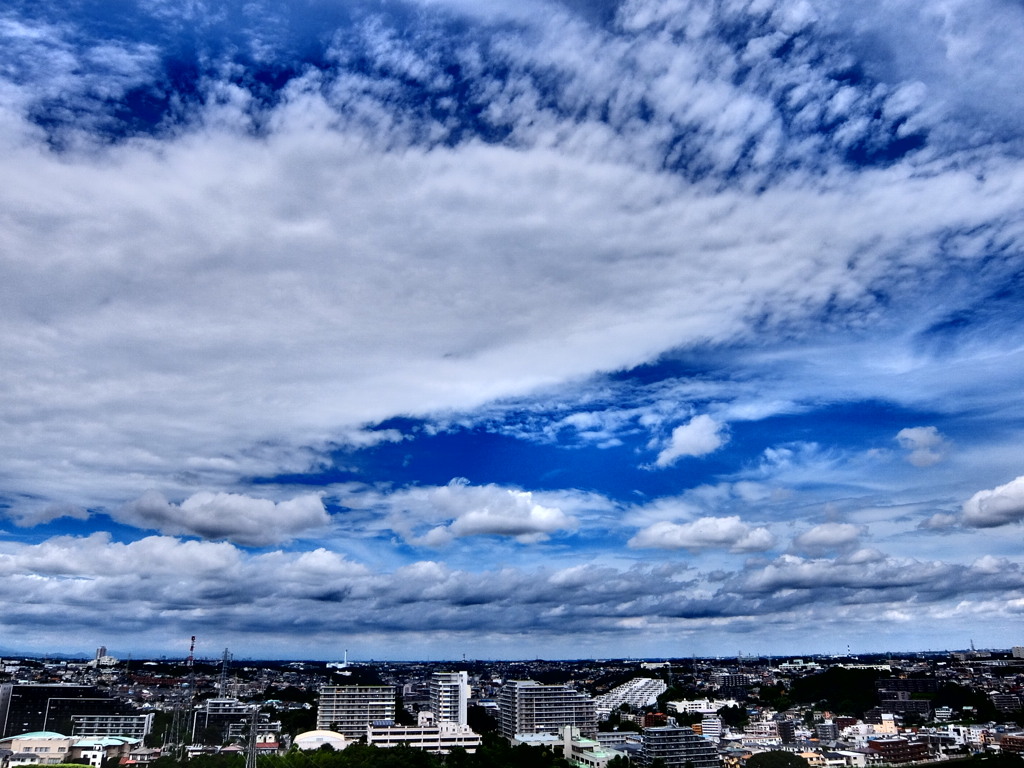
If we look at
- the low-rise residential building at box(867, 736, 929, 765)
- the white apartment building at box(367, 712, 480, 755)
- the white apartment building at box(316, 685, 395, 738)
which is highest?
the white apartment building at box(316, 685, 395, 738)

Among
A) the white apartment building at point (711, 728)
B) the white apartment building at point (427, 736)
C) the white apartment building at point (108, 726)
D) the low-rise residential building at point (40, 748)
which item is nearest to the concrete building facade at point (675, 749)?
the white apartment building at point (427, 736)

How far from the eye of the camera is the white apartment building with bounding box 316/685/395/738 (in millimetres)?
68312

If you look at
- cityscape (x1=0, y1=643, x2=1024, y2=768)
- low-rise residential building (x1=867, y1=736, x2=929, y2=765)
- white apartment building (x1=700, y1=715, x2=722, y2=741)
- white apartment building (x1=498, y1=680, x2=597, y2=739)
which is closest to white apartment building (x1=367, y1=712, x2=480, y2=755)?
cityscape (x1=0, y1=643, x2=1024, y2=768)

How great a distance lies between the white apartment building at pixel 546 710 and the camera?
7031cm

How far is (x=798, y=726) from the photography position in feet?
279

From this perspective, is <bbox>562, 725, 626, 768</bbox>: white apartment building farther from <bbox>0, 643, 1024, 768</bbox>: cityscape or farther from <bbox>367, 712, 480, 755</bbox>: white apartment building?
<bbox>367, 712, 480, 755</bbox>: white apartment building

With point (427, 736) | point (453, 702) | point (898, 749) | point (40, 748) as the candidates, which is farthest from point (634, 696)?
point (40, 748)

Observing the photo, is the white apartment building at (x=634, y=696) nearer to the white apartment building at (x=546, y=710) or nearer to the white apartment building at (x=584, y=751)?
the white apartment building at (x=546, y=710)

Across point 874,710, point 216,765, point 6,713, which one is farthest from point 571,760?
point 874,710

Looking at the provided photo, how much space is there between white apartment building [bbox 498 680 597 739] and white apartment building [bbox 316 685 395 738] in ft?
39.1

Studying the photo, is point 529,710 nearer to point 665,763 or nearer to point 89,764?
point 665,763

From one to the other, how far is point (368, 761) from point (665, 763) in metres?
23.6

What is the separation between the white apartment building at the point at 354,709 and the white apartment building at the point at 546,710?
1193cm

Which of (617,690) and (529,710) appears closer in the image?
(529,710)
